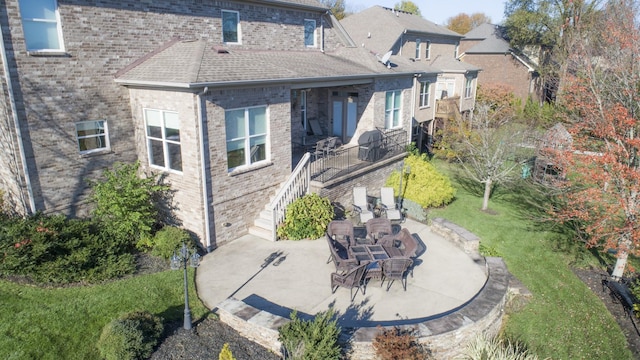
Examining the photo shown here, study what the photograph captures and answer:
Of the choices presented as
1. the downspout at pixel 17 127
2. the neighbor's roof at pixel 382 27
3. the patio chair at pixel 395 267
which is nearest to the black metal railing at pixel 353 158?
the patio chair at pixel 395 267

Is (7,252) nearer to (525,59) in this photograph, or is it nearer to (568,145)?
(568,145)

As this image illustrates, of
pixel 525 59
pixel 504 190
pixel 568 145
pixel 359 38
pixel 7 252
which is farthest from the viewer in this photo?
pixel 525 59

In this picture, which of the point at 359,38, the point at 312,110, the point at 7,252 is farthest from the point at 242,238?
the point at 359,38

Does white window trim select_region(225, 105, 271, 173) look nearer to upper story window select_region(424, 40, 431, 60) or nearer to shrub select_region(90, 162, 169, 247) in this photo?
shrub select_region(90, 162, 169, 247)

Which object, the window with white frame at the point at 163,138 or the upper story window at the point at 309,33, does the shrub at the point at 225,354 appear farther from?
the upper story window at the point at 309,33

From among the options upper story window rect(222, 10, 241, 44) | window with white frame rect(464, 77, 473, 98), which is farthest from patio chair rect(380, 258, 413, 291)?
window with white frame rect(464, 77, 473, 98)
